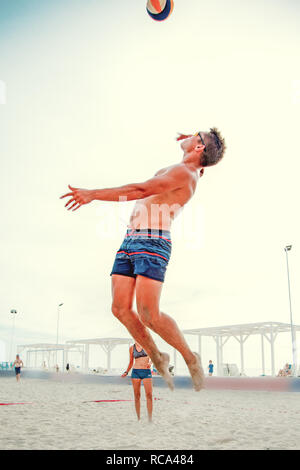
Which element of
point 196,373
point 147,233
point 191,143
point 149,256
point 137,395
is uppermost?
point 191,143

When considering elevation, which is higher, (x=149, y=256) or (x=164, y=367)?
(x=149, y=256)

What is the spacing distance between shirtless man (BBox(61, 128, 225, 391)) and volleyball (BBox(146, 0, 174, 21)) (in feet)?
6.99

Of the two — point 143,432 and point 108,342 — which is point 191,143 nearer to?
point 143,432

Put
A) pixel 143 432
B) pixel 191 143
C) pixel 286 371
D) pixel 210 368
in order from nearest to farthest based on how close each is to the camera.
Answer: pixel 191 143
pixel 143 432
pixel 286 371
pixel 210 368

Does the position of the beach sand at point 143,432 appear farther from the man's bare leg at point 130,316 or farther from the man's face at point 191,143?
the man's face at point 191,143

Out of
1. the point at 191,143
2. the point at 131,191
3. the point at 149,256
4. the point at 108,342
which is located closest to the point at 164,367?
the point at 149,256

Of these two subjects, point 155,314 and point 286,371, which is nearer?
point 155,314

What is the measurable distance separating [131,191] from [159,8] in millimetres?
2747

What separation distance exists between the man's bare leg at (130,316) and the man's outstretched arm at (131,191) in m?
0.70

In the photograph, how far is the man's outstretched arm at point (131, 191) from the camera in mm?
3441

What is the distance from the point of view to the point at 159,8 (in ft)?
16.7

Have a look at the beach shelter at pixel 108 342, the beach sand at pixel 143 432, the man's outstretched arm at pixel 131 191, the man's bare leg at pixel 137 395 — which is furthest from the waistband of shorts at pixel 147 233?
the beach shelter at pixel 108 342
